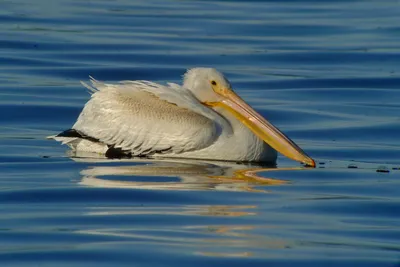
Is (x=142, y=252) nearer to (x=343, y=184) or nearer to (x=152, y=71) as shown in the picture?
(x=343, y=184)

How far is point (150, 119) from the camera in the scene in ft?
31.7

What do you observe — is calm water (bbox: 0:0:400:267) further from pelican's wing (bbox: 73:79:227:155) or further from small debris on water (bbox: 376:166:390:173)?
pelican's wing (bbox: 73:79:227:155)

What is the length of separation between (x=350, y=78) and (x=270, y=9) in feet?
21.9

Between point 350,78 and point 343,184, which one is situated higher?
point 350,78

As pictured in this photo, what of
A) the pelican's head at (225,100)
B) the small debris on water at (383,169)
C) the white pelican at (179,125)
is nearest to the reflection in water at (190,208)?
the white pelican at (179,125)

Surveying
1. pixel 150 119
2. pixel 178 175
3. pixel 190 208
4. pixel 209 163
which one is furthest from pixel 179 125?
pixel 190 208

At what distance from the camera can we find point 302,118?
12.1 metres

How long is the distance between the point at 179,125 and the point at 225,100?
68 centimetres

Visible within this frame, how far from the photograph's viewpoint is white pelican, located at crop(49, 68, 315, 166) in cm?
959

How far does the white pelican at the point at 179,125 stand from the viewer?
959cm

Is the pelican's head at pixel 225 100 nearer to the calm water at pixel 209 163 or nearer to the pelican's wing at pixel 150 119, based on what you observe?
the pelican's wing at pixel 150 119

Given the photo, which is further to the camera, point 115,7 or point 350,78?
point 115,7

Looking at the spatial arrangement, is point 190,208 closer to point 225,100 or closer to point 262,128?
point 262,128

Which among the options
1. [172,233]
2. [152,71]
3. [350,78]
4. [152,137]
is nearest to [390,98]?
[350,78]
